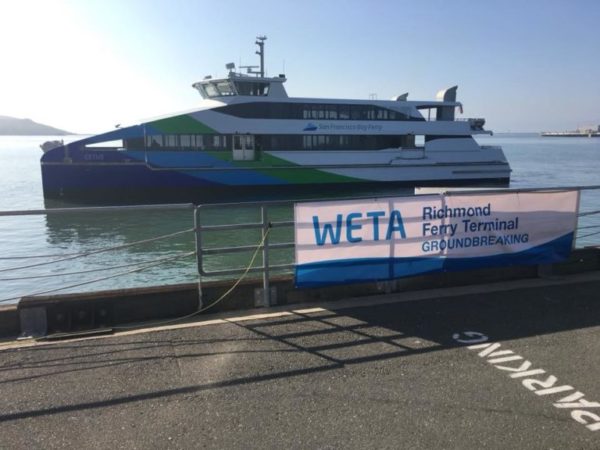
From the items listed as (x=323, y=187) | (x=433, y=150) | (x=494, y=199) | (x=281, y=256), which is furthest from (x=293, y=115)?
(x=494, y=199)

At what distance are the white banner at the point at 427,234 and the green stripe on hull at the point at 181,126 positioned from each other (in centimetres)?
2153

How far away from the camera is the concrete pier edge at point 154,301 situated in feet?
14.8

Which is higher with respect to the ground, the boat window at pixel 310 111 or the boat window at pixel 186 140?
the boat window at pixel 310 111

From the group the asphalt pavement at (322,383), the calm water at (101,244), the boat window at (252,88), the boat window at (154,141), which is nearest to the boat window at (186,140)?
the boat window at (154,141)

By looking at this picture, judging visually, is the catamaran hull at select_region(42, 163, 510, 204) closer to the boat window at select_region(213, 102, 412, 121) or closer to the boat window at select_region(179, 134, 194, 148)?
the boat window at select_region(179, 134, 194, 148)

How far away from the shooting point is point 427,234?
5.55 metres

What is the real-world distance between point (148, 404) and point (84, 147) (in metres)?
24.5

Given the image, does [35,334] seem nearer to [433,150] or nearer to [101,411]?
[101,411]

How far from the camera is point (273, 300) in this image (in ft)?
17.2

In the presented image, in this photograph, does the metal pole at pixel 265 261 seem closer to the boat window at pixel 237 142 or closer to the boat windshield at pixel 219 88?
the boat window at pixel 237 142

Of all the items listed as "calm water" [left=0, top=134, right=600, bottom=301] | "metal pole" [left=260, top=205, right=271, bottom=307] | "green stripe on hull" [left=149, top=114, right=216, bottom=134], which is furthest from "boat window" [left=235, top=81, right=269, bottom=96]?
"metal pole" [left=260, top=205, right=271, bottom=307]

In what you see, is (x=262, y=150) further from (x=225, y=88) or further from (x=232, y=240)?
(x=232, y=240)

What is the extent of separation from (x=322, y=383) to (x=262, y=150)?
24237 millimetres

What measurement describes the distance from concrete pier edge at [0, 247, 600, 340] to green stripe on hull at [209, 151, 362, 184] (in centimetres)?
2140
